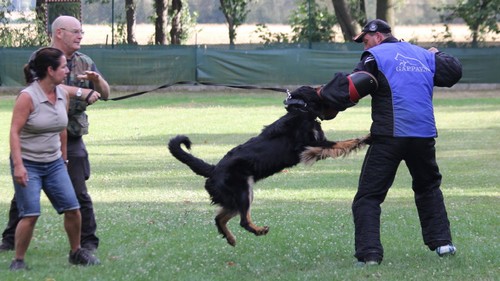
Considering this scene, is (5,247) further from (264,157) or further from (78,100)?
(264,157)

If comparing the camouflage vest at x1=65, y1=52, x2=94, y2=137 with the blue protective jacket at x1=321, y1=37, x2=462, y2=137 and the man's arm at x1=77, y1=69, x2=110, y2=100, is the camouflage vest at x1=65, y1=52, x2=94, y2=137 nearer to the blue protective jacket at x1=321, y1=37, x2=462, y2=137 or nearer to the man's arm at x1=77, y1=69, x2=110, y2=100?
the man's arm at x1=77, y1=69, x2=110, y2=100

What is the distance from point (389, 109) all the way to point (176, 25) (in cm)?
3443

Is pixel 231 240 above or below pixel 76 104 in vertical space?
below

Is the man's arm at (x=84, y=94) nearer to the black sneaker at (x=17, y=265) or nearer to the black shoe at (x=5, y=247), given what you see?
the black sneaker at (x=17, y=265)

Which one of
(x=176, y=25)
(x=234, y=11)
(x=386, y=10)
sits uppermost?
(x=386, y=10)

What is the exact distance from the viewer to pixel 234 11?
41812 millimetres

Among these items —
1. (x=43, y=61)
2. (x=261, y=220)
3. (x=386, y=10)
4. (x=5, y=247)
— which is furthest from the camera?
(x=386, y=10)

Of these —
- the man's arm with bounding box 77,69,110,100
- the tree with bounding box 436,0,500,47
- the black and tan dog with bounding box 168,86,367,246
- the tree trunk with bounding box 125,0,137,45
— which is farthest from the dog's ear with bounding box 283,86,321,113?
the tree trunk with bounding box 125,0,137,45

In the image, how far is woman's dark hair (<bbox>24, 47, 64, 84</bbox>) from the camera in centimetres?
701

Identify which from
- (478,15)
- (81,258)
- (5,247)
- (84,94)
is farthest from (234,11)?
(81,258)

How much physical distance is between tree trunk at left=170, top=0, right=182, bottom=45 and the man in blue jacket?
111ft

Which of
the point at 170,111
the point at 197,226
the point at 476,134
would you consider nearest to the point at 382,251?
the point at 197,226

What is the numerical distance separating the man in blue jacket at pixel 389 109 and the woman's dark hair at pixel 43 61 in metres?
2.19

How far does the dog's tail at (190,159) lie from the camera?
7.84 m
